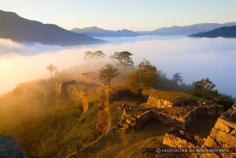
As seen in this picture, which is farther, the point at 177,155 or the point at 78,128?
the point at 78,128

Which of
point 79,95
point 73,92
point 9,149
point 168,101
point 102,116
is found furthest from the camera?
point 73,92

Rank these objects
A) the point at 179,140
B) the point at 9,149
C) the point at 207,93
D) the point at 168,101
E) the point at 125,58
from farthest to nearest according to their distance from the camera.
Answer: the point at 125,58
the point at 207,93
the point at 168,101
the point at 9,149
the point at 179,140

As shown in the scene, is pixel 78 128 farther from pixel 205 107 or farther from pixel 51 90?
pixel 51 90

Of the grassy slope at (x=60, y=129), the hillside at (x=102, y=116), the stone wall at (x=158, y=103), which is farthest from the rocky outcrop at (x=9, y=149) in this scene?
the stone wall at (x=158, y=103)

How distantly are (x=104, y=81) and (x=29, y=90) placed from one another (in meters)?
24.4

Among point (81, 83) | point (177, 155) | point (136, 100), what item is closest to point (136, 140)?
point (177, 155)

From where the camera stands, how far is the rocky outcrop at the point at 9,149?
40312mm

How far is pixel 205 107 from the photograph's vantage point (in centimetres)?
4062

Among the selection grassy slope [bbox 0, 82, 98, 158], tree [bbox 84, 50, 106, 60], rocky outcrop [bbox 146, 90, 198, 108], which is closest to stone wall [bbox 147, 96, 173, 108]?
rocky outcrop [bbox 146, 90, 198, 108]

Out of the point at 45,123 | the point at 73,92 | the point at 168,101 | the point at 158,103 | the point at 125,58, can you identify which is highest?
the point at 168,101

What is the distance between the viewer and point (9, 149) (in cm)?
4159

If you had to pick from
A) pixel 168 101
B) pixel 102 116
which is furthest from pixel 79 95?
pixel 168 101

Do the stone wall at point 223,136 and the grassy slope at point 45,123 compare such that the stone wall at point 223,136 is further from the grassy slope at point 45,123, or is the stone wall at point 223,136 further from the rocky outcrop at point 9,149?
the grassy slope at point 45,123

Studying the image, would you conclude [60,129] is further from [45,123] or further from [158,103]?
[158,103]
